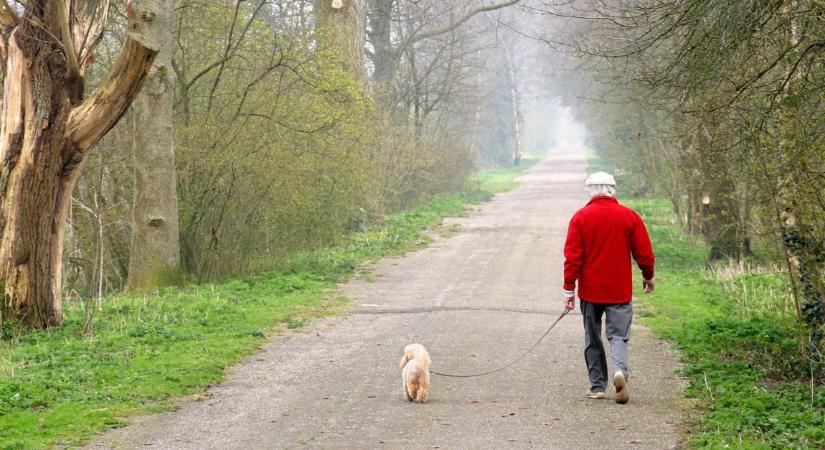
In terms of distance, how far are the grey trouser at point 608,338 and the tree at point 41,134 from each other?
6147 millimetres

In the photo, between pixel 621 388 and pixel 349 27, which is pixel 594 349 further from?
pixel 349 27

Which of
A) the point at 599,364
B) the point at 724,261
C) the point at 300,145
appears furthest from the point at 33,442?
the point at 724,261

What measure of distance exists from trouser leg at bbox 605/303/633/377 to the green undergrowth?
2.17ft

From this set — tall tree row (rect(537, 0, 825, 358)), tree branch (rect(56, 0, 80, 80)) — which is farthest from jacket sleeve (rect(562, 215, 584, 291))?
tree branch (rect(56, 0, 80, 80))

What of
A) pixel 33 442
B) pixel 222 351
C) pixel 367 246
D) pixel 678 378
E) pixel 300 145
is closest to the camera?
pixel 33 442

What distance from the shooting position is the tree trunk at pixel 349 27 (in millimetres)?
23375

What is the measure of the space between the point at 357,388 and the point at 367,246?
42.9 ft

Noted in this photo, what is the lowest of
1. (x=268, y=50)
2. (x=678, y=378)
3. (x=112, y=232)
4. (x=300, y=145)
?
(x=678, y=378)

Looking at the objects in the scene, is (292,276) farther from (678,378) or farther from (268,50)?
(678,378)

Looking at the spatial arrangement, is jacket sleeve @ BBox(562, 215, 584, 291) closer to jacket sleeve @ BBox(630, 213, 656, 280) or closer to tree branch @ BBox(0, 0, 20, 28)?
jacket sleeve @ BBox(630, 213, 656, 280)

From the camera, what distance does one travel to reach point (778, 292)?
13633 millimetres

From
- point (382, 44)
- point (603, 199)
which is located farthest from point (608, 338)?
point (382, 44)

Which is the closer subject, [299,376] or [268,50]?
[299,376]

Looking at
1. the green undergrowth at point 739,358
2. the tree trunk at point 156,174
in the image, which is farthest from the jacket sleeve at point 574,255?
the tree trunk at point 156,174
